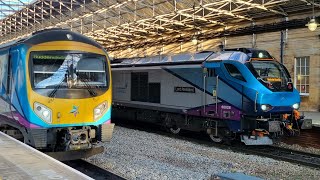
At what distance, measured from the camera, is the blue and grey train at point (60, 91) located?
8.29 metres

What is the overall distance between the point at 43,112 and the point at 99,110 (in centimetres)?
128

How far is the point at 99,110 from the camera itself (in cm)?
896

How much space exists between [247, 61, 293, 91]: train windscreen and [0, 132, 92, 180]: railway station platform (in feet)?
23.6

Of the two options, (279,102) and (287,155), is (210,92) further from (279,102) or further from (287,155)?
(287,155)

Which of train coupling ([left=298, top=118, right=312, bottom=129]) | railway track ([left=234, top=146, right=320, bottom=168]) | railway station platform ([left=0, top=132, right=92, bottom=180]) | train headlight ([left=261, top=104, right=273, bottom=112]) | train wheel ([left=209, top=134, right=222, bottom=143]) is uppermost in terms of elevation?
train headlight ([left=261, top=104, right=273, bottom=112])

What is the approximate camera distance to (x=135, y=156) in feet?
34.5

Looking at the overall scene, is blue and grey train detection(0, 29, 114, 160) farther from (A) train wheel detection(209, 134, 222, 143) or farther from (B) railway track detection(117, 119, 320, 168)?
(A) train wheel detection(209, 134, 222, 143)

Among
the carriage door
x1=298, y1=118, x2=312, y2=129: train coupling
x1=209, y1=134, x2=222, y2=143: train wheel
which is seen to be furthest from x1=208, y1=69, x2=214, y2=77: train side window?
x1=298, y1=118, x2=312, y2=129: train coupling

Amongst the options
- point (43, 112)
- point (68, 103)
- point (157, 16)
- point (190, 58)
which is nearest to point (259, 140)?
point (190, 58)

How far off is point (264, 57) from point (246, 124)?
2279mm

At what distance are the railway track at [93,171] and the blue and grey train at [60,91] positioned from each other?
1.40 feet

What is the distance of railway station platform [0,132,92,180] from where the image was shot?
238 inches

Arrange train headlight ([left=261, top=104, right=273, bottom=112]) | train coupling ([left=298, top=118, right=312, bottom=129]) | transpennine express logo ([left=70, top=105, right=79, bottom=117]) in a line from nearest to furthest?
transpennine express logo ([left=70, top=105, right=79, bottom=117]), train headlight ([left=261, top=104, right=273, bottom=112]), train coupling ([left=298, top=118, right=312, bottom=129])

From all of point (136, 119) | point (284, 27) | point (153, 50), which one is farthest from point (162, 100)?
point (153, 50)
